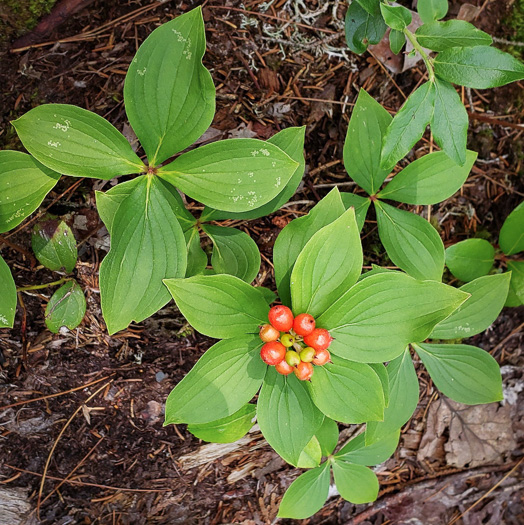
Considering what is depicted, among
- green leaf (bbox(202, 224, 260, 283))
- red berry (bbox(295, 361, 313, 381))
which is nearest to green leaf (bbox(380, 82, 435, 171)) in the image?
green leaf (bbox(202, 224, 260, 283))

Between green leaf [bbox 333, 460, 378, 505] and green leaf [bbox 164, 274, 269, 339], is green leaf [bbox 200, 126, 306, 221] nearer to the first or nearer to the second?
green leaf [bbox 164, 274, 269, 339]

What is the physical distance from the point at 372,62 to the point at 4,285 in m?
2.67

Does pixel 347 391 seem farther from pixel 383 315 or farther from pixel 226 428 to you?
pixel 226 428

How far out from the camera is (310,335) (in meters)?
2.01

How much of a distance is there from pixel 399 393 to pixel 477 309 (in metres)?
0.77

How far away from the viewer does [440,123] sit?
7.76 feet

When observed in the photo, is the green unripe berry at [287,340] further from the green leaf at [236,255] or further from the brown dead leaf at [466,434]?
the brown dead leaf at [466,434]

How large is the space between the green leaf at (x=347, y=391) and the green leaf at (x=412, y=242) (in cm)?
90

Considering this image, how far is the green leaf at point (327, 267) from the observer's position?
213cm

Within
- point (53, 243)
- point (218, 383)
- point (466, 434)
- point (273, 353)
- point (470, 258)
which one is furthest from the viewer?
point (466, 434)

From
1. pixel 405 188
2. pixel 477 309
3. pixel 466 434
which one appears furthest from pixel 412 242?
pixel 466 434

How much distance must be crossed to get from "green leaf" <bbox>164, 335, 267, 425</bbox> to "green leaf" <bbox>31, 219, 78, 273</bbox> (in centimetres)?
109

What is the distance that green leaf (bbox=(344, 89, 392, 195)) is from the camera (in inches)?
106

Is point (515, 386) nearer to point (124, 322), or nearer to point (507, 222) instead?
point (507, 222)
